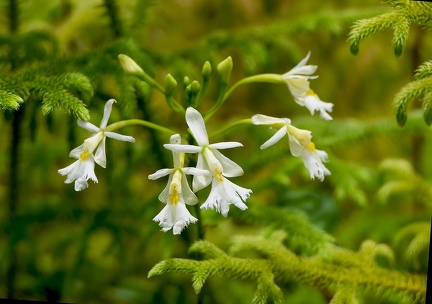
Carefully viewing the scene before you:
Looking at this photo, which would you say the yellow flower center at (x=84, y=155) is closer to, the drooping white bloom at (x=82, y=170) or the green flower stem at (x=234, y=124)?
the drooping white bloom at (x=82, y=170)

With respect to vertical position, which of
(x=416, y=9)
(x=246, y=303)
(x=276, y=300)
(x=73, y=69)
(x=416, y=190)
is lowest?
(x=246, y=303)

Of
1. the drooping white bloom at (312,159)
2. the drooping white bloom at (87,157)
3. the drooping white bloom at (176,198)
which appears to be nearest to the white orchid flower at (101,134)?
the drooping white bloom at (87,157)

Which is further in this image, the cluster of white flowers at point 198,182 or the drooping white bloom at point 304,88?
the drooping white bloom at point 304,88

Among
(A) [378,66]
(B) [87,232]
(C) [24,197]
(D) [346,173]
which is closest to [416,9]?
(D) [346,173]

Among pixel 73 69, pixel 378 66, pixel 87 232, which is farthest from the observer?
pixel 378 66

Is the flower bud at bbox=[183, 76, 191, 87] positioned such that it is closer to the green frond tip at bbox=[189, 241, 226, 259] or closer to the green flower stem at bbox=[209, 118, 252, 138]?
the green flower stem at bbox=[209, 118, 252, 138]

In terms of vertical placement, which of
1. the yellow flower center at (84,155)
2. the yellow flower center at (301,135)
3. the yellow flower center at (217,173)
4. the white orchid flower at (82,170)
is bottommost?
the white orchid flower at (82,170)

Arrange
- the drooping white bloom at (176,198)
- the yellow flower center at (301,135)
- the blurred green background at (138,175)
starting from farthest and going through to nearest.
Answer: the blurred green background at (138,175) → the yellow flower center at (301,135) → the drooping white bloom at (176,198)

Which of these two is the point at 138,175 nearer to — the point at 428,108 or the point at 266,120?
the point at 266,120

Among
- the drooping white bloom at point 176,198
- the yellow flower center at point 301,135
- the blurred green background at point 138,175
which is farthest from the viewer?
the blurred green background at point 138,175

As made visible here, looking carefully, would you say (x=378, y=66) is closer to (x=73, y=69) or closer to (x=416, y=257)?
(x=416, y=257)
